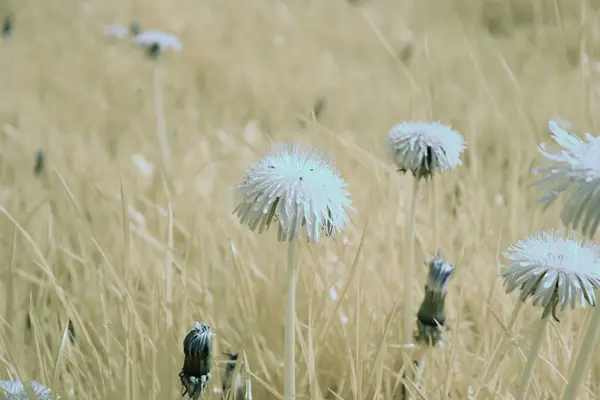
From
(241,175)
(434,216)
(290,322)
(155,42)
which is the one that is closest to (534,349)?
(290,322)

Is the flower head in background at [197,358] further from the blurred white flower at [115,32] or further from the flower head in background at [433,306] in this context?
the blurred white flower at [115,32]

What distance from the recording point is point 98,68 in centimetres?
171

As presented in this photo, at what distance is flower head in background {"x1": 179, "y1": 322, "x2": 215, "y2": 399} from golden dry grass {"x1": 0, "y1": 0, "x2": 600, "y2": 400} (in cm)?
8

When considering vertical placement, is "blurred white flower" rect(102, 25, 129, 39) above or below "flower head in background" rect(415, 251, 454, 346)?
above

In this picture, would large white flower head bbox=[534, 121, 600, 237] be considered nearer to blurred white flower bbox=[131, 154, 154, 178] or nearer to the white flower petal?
the white flower petal

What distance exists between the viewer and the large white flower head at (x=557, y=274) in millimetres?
426

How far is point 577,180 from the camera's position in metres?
0.37

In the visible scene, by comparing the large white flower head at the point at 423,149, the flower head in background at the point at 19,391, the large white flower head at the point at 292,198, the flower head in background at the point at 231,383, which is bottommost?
the flower head in background at the point at 19,391

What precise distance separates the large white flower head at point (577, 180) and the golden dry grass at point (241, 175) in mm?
229

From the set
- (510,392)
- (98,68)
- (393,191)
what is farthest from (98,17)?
(510,392)

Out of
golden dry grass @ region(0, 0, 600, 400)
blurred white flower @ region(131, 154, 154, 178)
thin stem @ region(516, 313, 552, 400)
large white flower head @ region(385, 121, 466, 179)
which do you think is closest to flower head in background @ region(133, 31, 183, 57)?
golden dry grass @ region(0, 0, 600, 400)

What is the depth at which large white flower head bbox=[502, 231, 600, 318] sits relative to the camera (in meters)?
0.43

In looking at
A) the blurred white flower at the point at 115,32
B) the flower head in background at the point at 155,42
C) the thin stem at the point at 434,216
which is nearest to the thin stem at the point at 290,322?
the thin stem at the point at 434,216

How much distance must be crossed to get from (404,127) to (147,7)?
1651mm
